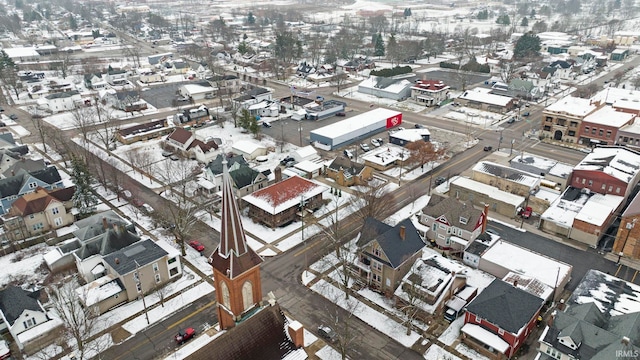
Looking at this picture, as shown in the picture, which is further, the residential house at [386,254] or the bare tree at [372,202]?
the bare tree at [372,202]

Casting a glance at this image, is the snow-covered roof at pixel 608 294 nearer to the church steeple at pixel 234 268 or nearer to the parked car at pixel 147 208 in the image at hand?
the church steeple at pixel 234 268

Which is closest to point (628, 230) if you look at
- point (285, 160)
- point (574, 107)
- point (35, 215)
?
point (574, 107)

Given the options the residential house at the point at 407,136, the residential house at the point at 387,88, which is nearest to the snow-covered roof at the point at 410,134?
the residential house at the point at 407,136

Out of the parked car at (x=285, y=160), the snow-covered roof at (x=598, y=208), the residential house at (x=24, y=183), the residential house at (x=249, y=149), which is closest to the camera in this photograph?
the snow-covered roof at (x=598, y=208)

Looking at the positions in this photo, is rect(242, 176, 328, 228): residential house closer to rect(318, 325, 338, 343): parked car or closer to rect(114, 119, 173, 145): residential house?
rect(318, 325, 338, 343): parked car

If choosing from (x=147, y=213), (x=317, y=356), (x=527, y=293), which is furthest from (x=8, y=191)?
(x=527, y=293)

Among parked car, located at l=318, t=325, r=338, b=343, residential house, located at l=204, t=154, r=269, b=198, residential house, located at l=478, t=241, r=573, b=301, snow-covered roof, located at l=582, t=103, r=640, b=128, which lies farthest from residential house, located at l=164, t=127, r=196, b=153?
snow-covered roof, located at l=582, t=103, r=640, b=128
